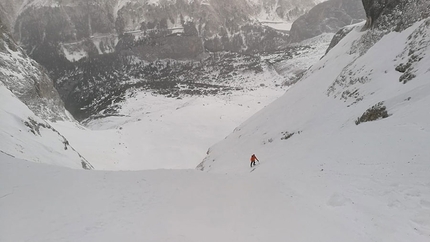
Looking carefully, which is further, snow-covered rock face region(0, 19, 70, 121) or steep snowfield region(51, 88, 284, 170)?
snow-covered rock face region(0, 19, 70, 121)

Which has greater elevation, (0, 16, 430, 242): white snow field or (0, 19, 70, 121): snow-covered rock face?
(0, 19, 70, 121): snow-covered rock face

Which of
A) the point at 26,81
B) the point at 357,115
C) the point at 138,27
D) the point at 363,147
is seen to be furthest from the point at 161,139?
the point at 138,27

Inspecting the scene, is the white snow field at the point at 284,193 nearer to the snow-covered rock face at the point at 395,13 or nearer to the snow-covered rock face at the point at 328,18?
the snow-covered rock face at the point at 395,13

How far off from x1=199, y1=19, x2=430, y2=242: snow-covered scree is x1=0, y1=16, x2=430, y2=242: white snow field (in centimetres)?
5

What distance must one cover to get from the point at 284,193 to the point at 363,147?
4.52 meters

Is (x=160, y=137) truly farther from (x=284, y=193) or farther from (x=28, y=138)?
(x=284, y=193)

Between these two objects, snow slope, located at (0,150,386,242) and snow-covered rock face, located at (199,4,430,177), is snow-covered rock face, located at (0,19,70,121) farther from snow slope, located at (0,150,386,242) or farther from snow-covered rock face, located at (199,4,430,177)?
snow slope, located at (0,150,386,242)

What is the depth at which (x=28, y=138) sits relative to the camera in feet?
73.8

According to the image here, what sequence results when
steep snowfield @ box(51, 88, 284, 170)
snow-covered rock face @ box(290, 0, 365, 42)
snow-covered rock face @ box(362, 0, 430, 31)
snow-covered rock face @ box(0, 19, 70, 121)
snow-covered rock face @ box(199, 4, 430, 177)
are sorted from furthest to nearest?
snow-covered rock face @ box(290, 0, 365, 42), snow-covered rock face @ box(0, 19, 70, 121), steep snowfield @ box(51, 88, 284, 170), snow-covered rock face @ box(362, 0, 430, 31), snow-covered rock face @ box(199, 4, 430, 177)

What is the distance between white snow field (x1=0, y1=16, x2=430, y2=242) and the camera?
28.2ft

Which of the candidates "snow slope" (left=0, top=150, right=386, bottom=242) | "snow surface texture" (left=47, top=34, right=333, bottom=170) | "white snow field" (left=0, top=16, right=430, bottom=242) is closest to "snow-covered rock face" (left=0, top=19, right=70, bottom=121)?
"snow surface texture" (left=47, top=34, right=333, bottom=170)

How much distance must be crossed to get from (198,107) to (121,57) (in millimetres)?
93985

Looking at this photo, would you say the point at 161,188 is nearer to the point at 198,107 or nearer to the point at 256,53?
the point at 198,107

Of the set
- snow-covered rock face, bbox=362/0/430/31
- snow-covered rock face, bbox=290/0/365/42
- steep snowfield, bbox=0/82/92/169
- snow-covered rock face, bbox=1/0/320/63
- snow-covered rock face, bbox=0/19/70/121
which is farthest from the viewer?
snow-covered rock face, bbox=1/0/320/63
